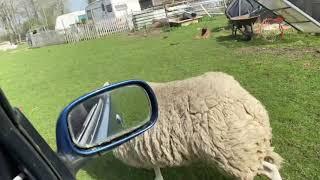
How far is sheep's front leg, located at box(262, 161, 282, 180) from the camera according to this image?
147 inches

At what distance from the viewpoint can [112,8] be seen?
41062 millimetres

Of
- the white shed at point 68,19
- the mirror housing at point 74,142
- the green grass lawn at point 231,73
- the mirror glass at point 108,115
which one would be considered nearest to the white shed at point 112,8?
the white shed at point 68,19

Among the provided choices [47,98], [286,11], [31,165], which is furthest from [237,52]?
[31,165]

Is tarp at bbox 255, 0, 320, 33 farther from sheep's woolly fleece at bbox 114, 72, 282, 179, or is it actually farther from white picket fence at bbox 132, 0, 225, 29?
white picket fence at bbox 132, 0, 225, 29

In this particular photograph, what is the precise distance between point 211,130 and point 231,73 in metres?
5.58

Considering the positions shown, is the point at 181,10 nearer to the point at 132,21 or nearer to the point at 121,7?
the point at 132,21

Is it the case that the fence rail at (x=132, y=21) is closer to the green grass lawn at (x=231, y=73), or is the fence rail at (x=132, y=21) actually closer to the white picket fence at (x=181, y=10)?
the white picket fence at (x=181, y=10)

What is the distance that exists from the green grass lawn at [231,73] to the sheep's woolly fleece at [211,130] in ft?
1.72

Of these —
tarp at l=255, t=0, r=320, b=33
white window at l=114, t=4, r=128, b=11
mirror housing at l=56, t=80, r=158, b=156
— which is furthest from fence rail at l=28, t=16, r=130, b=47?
mirror housing at l=56, t=80, r=158, b=156

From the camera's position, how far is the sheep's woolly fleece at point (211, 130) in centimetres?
350

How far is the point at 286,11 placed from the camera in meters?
12.0

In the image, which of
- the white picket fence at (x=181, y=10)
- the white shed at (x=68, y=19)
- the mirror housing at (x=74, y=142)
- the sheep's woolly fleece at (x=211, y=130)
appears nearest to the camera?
the mirror housing at (x=74, y=142)

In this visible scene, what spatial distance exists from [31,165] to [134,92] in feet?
3.85

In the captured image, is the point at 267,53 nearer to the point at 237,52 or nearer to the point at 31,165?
the point at 237,52
